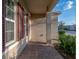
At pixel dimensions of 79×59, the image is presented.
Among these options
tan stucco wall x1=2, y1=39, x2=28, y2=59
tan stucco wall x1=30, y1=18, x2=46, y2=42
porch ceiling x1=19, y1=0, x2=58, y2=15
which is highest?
porch ceiling x1=19, y1=0, x2=58, y2=15

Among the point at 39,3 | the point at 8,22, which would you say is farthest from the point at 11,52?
the point at 39,3

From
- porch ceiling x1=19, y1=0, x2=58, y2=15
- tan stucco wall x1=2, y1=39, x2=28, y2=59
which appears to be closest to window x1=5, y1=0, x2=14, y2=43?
tan stucco wall x1=2, y1=39, x2=28, y2=59

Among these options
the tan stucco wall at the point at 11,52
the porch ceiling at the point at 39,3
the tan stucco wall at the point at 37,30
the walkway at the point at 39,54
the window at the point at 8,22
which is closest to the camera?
the tan stucco wall at the point at 11,52

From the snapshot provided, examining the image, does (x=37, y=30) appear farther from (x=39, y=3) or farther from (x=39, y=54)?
(x=39, y=54)

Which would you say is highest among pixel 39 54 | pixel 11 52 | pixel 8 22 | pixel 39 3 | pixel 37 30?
pixel 39 3

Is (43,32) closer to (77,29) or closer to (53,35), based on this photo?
(53,35)

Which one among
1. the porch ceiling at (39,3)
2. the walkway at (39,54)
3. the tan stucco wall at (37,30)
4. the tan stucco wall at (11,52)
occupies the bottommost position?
the walkway at (39,54)

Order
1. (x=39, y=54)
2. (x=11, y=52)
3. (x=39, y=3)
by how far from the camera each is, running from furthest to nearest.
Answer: (x=39, y=3)
(x=39, y=54)
(x=11, y=52)

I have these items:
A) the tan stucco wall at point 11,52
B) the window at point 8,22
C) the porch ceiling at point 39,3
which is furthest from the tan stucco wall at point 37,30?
the window at point 8,22

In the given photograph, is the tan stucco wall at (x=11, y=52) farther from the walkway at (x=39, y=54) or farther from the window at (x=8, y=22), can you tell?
the walkway at (x=39, y=54)

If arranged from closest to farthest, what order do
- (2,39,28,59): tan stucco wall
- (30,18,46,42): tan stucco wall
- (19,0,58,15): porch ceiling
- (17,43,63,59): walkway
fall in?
1. (2,39,28,59): tan stucco wall
2. (17,43,63,59): walkway
3. (19,0,58,15): porch ceiling
4. (30,18,46,42): tan stucco wall

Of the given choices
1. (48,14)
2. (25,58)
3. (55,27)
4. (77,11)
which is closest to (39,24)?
(55,27)

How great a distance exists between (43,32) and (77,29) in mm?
12966

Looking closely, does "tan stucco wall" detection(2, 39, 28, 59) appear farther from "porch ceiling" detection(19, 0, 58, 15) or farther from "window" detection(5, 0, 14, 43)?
"porch ceiling" detection(19, 0, 58, 15)
